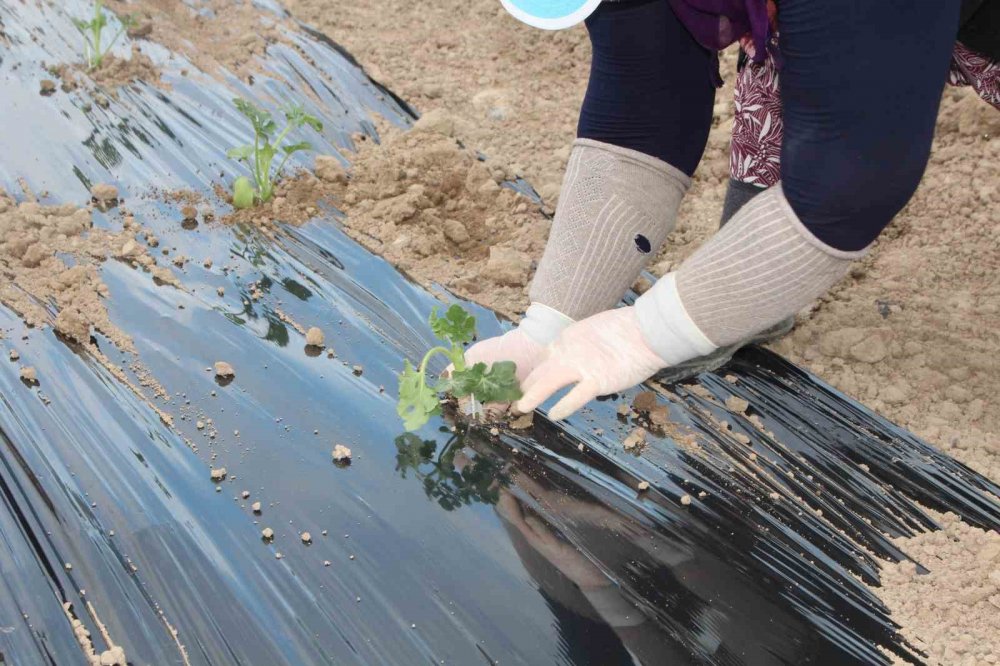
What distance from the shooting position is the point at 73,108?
2949 millimetres

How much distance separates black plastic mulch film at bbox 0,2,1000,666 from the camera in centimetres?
145

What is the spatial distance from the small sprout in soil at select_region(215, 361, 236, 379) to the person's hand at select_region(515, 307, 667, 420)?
0.62 m

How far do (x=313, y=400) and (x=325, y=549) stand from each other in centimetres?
39

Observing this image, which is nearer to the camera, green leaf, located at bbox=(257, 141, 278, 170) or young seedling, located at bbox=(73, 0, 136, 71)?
green leaf, located at bbox=(257, 141, 278, 170)

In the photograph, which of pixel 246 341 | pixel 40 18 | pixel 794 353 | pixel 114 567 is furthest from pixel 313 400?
pixel 40 18

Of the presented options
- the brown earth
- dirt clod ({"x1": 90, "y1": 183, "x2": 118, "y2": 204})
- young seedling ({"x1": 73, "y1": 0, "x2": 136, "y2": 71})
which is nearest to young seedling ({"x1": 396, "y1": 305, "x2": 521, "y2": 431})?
the brown earth

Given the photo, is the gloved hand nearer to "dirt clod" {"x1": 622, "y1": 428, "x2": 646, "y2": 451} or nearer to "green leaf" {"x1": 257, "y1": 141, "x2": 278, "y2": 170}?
"dirt clod" {"x1": 622, "y1": 428, "x2": 646, "y2": 451}

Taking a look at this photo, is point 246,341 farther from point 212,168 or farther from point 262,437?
point 212,168

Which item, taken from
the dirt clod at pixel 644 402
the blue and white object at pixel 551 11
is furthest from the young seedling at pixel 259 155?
the blue and white object at pixel 551 11

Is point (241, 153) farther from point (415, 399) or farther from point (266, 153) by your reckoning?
point (415, 399)

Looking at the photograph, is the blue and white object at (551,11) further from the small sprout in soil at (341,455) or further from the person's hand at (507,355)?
the small sprout in soil at (341,455)

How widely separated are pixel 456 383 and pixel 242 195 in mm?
1134

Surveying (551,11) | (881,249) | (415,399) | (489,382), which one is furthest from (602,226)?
(881,249)

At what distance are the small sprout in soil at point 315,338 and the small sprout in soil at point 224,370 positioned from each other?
0.61 feet
